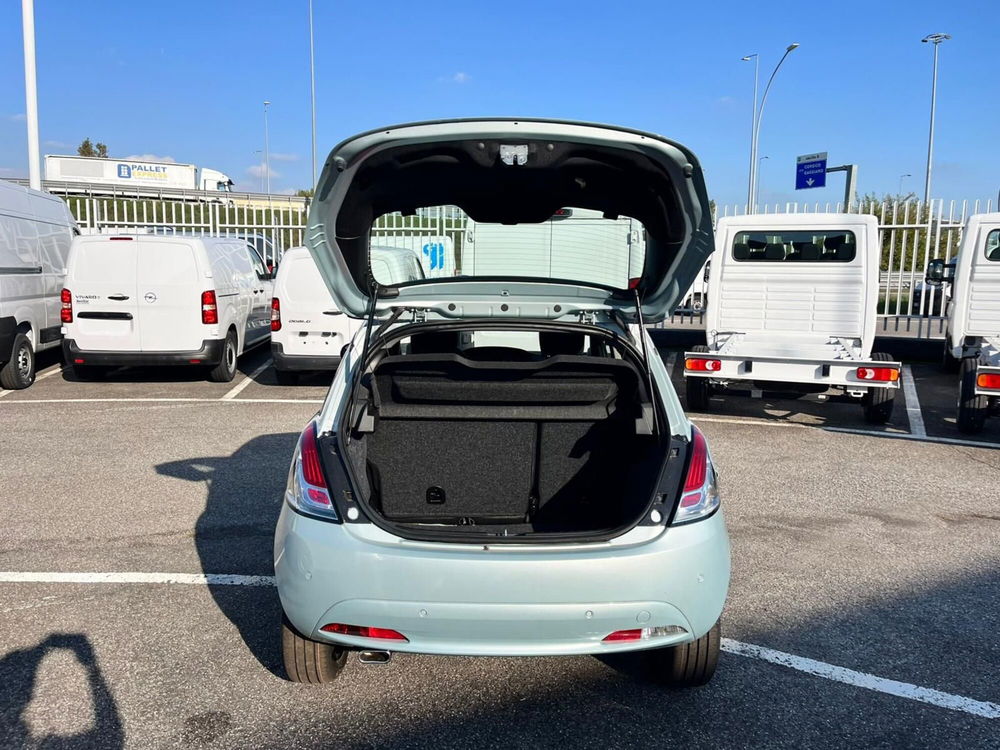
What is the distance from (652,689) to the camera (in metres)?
3.24

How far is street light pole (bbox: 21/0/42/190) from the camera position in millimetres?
14906

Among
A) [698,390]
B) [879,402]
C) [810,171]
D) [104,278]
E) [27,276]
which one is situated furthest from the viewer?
[810,171]

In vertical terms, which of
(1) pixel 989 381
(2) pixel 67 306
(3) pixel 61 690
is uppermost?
(2) pixel 67 306

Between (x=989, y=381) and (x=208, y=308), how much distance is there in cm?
846

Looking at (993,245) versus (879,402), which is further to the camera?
(993,245)

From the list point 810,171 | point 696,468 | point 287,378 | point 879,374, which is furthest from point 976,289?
point 810,171

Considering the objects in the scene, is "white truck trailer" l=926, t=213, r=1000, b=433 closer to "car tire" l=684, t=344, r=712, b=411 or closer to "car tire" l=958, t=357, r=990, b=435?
"car tire" l=958, t=357, r=990, b=435

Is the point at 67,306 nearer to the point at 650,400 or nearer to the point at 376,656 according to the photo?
the point at 376,656

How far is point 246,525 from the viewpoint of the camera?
16.8 ft

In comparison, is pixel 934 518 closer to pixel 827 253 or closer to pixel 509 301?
pixel 509 301

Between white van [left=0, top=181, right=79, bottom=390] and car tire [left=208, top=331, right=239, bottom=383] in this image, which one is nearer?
white van [left=0, top=181, right=79, bottom=390]

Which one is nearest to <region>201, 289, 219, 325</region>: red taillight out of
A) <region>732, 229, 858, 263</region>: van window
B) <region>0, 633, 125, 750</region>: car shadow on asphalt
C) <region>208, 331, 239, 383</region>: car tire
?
<region>208, 331, 239, 383</region>: car tire

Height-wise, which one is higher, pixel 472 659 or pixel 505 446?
pixel 505 446

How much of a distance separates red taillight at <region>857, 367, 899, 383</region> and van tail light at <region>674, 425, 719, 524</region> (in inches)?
217
